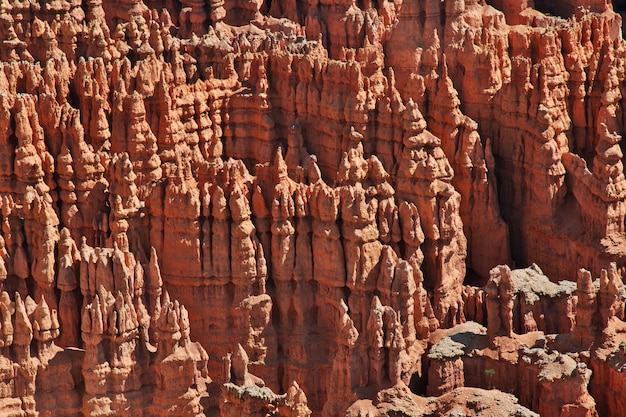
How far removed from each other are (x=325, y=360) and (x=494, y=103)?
1001 centimetres

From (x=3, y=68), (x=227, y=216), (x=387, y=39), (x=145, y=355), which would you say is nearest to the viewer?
A: (x=145, y=355)

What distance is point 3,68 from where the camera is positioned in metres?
49.6

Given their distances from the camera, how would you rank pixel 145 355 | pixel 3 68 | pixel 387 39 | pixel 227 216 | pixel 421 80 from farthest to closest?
pixel 387 39 → pixel 421 80 → pixel 3 68 → pixel 227 216 → pixel 145 355

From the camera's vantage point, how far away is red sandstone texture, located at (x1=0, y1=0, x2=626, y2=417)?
43.0 metres

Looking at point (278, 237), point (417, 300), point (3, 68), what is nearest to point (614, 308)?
point (417, 300)

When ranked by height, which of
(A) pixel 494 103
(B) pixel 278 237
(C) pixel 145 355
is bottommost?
(C) pixel 145 355

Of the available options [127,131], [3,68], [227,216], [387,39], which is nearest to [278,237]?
[227,216]

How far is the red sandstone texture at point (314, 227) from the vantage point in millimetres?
42969

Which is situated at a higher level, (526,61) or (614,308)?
(526,61)

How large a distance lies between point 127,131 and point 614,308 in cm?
1158

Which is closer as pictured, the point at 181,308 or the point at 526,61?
the point at 181,308

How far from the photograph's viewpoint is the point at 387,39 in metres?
60.9

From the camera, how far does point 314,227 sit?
46.3 m

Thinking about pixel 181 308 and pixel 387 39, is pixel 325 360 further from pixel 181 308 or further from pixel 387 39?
pixel 387 39
